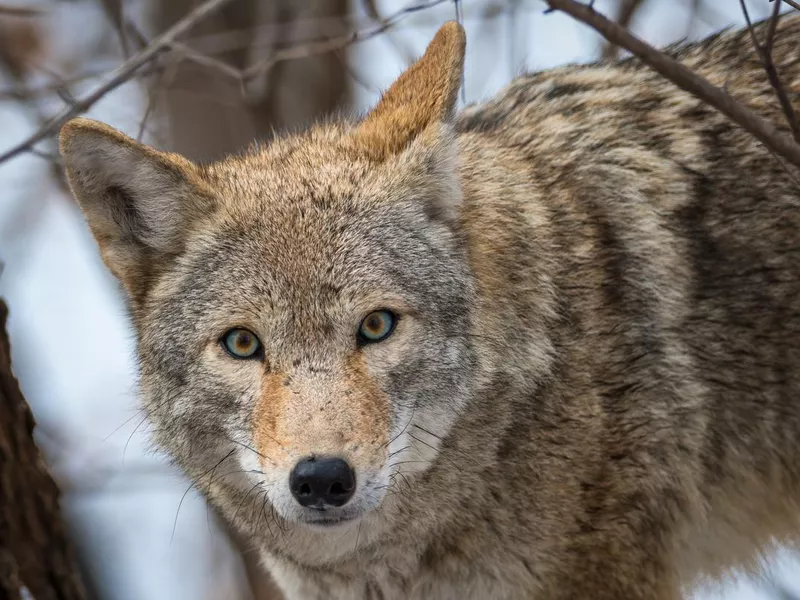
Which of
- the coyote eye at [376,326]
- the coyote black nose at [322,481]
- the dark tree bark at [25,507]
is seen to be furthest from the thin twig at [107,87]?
the coyote black nose at [322,481]

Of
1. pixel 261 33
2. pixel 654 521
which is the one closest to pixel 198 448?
pixel 654 521

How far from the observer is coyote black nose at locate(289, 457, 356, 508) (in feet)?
10.8

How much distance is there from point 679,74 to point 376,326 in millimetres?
1343

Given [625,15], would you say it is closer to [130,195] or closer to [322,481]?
[130,195]

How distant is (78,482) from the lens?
6.21 metres

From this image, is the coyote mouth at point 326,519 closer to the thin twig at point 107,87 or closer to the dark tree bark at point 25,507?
the dark tree bark at point 25,507

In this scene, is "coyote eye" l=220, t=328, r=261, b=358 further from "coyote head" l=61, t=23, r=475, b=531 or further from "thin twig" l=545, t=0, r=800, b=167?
"thin twig" l=545, t=0, r=800, b=167

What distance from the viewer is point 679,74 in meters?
2.96

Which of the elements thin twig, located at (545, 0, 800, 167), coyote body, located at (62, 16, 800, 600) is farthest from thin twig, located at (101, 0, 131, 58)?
thin twig, located at (545, 0, 800, 167)

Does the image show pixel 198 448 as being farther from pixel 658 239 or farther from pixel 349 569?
pixel 658 239

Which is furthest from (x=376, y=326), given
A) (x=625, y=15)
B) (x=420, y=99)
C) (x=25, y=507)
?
(x=625, y=15)

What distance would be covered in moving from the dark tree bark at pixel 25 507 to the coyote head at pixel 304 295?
659mm

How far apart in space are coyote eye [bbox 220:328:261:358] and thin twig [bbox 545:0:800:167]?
5.01 ft

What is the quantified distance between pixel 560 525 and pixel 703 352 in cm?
89
